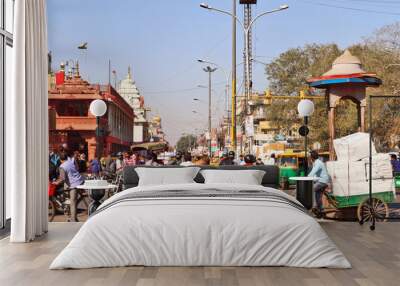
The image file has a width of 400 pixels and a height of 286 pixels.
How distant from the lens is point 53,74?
194ft

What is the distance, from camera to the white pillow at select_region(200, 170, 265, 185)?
10039 mm

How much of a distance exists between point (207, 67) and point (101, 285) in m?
43.4

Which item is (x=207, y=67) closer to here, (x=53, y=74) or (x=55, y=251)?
(x=53, y=74)

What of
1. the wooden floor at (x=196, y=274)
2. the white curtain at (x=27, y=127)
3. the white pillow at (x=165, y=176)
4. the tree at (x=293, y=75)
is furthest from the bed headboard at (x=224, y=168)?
the tree at (x=293, y=75)

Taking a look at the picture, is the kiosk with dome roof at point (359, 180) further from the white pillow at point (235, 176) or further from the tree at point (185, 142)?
the tree at point (185, 142)

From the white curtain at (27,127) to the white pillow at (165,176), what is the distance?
6.11ft

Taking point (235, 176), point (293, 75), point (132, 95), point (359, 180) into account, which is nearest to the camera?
point (235, 176)

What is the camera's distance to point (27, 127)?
27.6ft

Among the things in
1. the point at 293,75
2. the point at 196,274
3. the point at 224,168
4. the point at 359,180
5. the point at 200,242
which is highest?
the point at 293,75

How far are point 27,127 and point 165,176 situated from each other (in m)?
2.61

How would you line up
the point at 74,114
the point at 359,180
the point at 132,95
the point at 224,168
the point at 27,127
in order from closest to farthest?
1. the point at 27,127
2. the point at 224,168
3. the point at 359,180
4. the point at 74,114
5. the point at 132,95

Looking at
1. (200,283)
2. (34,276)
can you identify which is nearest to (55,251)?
(34,276)

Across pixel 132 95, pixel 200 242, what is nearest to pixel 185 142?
pixel 132 95

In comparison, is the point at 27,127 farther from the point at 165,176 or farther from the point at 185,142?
the point at 185,142
